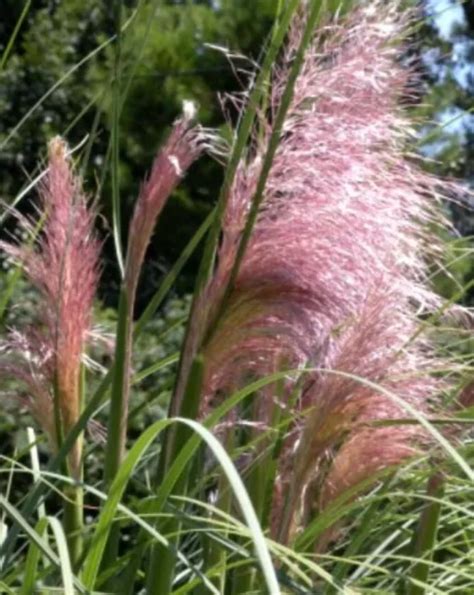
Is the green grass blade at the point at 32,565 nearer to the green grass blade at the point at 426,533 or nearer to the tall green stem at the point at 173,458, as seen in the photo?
the tall green stem at the point at 173,458

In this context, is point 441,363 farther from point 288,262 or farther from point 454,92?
point 454,92

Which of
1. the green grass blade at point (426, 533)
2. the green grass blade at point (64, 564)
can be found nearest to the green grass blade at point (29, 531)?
the green grass blade at point (64, 564)

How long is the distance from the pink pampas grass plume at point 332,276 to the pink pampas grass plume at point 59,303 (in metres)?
0.16

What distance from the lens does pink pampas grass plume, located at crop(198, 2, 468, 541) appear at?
1445 mm

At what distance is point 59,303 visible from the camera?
1584 mm

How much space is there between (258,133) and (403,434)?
315 mm

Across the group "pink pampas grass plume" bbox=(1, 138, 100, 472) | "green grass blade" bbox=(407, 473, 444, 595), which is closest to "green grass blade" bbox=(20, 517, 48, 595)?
"pink pampas grass plume" bbox=(1, 138, 100, 472)

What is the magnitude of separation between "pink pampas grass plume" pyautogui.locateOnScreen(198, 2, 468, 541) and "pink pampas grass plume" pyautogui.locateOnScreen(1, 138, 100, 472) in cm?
16

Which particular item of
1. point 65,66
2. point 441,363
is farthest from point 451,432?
point 65,66

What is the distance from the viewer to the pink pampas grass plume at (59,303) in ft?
5.19

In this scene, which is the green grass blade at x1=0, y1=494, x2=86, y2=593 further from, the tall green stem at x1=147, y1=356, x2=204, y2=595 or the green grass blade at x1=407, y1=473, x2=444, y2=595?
the green grass blade at x1=407, y1=473, x2=444, y2=595

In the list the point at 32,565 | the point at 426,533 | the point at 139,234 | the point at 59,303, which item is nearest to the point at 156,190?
the point at 139,234

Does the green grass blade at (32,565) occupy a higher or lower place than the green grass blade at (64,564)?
lower

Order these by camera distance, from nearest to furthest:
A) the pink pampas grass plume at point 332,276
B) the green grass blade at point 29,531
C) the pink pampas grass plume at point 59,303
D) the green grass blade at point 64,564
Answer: the green grass blade at point 64,564
the green grass blade at point 29,531
the pink pampas grass plume at point 332,276
the pink pampas grass plume at point 59,303
